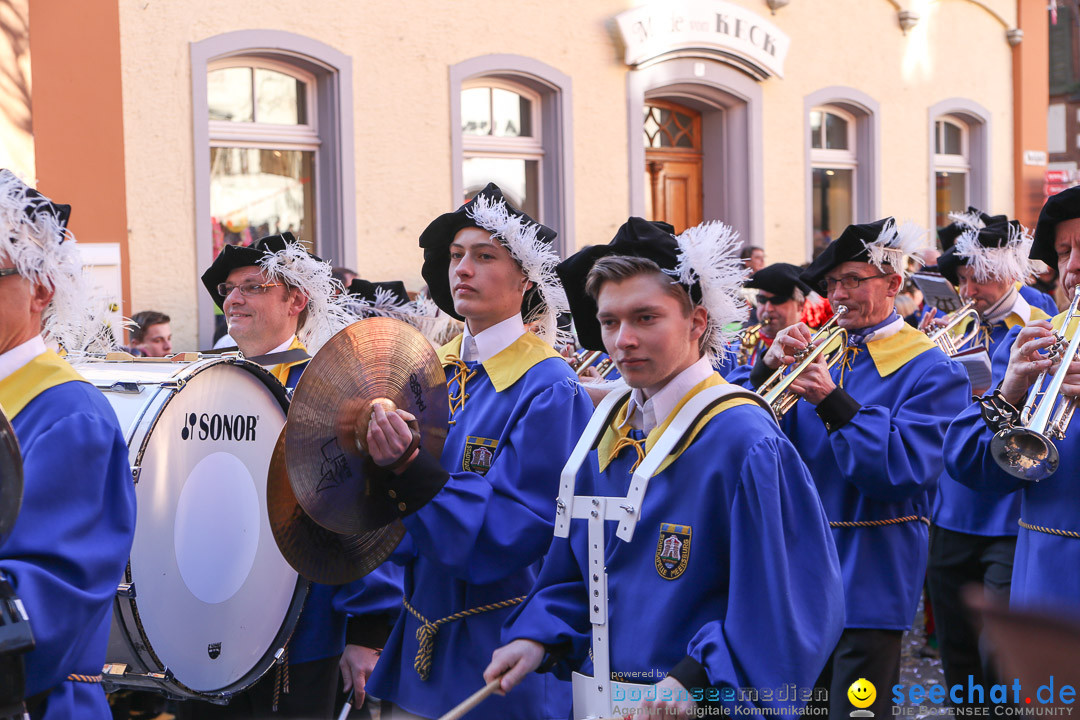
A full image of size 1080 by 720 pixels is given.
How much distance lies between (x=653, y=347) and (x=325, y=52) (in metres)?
6.96

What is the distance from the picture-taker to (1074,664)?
3.43ft

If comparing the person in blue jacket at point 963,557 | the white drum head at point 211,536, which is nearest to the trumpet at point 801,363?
the person in blue jacket at point 963,557

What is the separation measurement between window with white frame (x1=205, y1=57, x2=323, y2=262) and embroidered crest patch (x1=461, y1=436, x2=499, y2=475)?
19.5 feet

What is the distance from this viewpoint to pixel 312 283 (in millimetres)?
4449

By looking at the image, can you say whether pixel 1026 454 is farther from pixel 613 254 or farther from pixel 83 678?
Result: pixel 83 678

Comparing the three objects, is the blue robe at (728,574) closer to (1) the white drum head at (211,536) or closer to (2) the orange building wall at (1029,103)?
(1) the white drum head at (211,536)

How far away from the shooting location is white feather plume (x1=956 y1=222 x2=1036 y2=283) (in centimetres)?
630

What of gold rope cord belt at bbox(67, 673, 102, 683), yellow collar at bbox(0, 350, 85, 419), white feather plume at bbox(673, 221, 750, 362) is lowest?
gold rope cord belt at bbox(67, 673, 102, 683)

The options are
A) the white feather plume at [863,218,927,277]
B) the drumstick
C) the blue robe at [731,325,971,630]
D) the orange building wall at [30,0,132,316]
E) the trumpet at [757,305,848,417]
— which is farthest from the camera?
the orange building wall at [30,0,132,316]

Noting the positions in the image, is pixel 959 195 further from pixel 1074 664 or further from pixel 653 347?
pixel 1074 664

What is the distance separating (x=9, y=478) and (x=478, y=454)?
57.8 inches

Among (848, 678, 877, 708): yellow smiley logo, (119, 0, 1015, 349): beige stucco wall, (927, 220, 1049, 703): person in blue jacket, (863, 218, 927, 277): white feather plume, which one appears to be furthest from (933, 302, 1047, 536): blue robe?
(119, 0, 1015, 349): beige stucco wall

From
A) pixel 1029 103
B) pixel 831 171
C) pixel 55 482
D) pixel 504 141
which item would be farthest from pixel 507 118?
pixel 55 482

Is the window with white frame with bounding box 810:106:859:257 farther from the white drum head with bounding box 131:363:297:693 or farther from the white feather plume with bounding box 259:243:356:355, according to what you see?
the white drum head with bounding box 131:363:297:693
